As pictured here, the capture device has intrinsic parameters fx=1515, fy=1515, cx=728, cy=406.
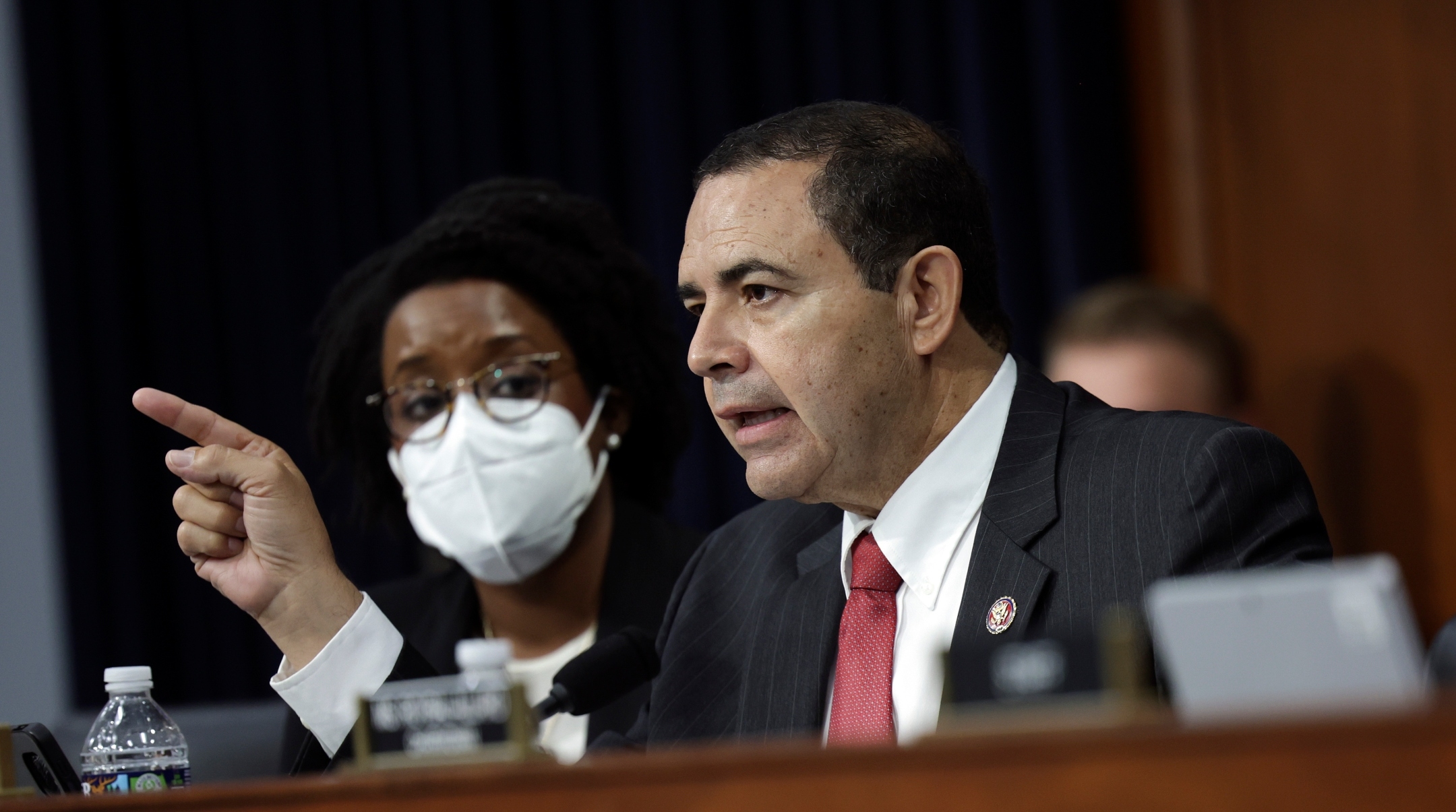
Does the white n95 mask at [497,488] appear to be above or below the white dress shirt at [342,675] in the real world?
above

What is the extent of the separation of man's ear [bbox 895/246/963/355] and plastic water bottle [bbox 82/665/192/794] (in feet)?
2.96

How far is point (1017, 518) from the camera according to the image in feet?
5.34

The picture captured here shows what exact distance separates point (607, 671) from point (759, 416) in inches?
15.2

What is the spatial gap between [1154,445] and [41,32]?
3283mm

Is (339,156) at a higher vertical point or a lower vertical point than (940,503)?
higher

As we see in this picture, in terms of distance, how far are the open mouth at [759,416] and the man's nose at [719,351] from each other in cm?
6

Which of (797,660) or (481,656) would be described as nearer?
(481,656)

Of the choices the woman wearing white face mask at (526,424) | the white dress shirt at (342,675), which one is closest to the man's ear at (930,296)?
the white dress shirt at (342,675)

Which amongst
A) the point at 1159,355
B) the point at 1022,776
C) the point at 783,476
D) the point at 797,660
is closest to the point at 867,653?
the point at 797,660

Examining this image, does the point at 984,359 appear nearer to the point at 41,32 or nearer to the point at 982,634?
the point at 982,634

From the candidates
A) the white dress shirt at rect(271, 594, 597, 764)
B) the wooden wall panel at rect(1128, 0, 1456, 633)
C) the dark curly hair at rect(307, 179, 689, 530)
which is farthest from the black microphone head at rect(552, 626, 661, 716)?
the wooden wall panel at rect(1128, 0, 1456, 633)

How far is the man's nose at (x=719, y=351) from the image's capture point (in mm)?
1753

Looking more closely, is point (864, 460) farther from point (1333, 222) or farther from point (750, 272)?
point (1333, 222)

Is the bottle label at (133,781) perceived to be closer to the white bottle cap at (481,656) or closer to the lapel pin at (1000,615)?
the white bottle cap at (481,656)
